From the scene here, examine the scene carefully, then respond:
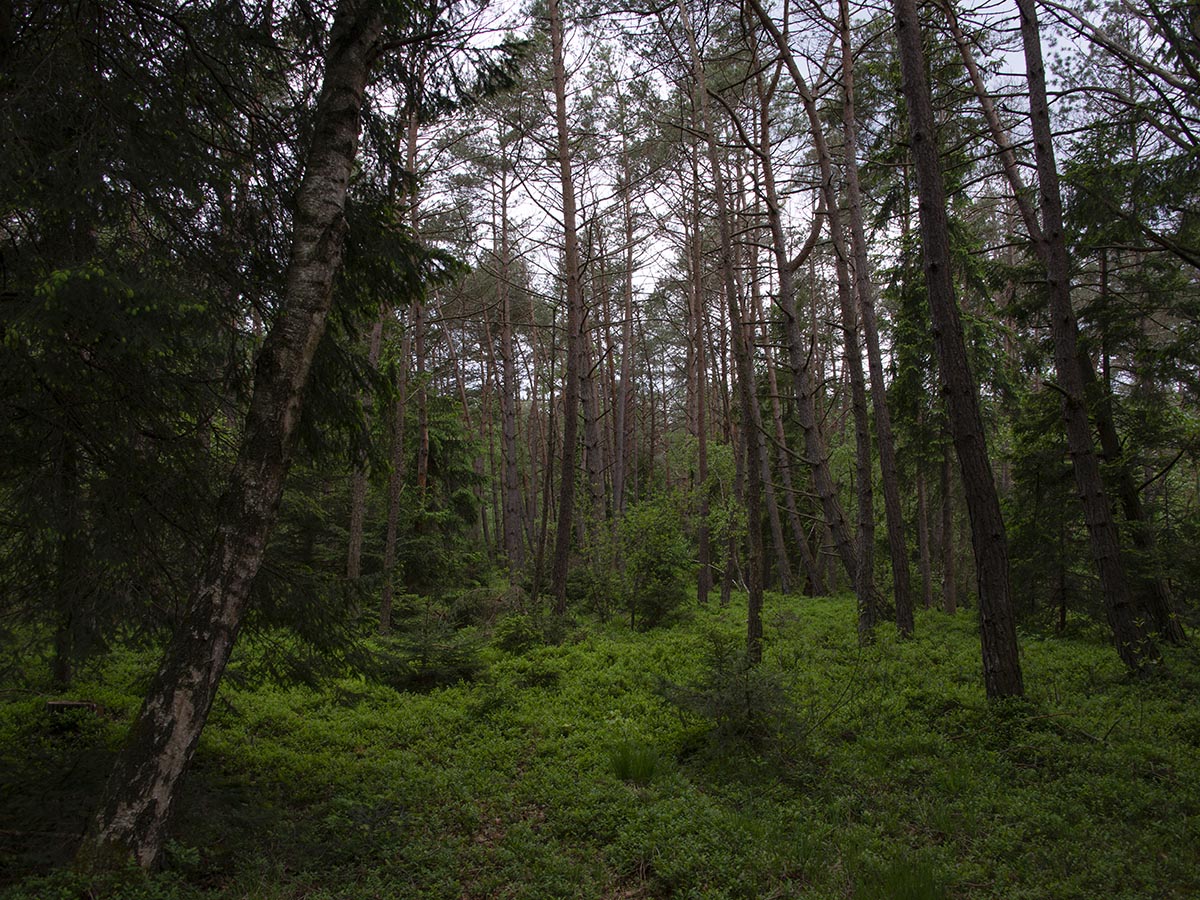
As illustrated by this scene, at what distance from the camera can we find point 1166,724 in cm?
595

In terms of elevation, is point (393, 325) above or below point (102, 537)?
above

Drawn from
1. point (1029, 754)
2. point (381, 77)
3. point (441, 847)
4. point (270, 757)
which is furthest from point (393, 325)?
point (1029, 754)

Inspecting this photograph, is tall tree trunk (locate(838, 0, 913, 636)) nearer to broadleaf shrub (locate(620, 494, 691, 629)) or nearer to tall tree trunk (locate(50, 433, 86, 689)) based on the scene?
broadleaf shrub (locate(620, 494, 691, 629))

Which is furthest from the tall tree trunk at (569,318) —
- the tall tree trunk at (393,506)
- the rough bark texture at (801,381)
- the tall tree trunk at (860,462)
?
the tall tree trunk at (860,462)

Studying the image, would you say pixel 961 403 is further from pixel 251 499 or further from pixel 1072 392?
pixel 251 499

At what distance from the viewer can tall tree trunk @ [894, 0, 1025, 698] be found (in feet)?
20.5

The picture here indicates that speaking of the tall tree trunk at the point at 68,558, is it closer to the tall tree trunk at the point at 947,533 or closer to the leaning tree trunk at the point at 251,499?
the leaning tree trunk at the point at 251,499

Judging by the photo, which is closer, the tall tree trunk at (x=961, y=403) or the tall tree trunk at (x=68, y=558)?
the tall tree trunk at (x=68, y=558)

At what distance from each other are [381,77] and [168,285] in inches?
105

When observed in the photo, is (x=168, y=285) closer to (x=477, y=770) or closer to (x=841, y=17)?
(x=477, y=770)

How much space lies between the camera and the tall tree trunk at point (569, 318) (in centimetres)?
1234

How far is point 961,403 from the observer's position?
640 cm

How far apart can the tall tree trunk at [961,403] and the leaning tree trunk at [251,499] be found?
5227 millimetres

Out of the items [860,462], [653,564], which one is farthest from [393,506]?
[860,462]
